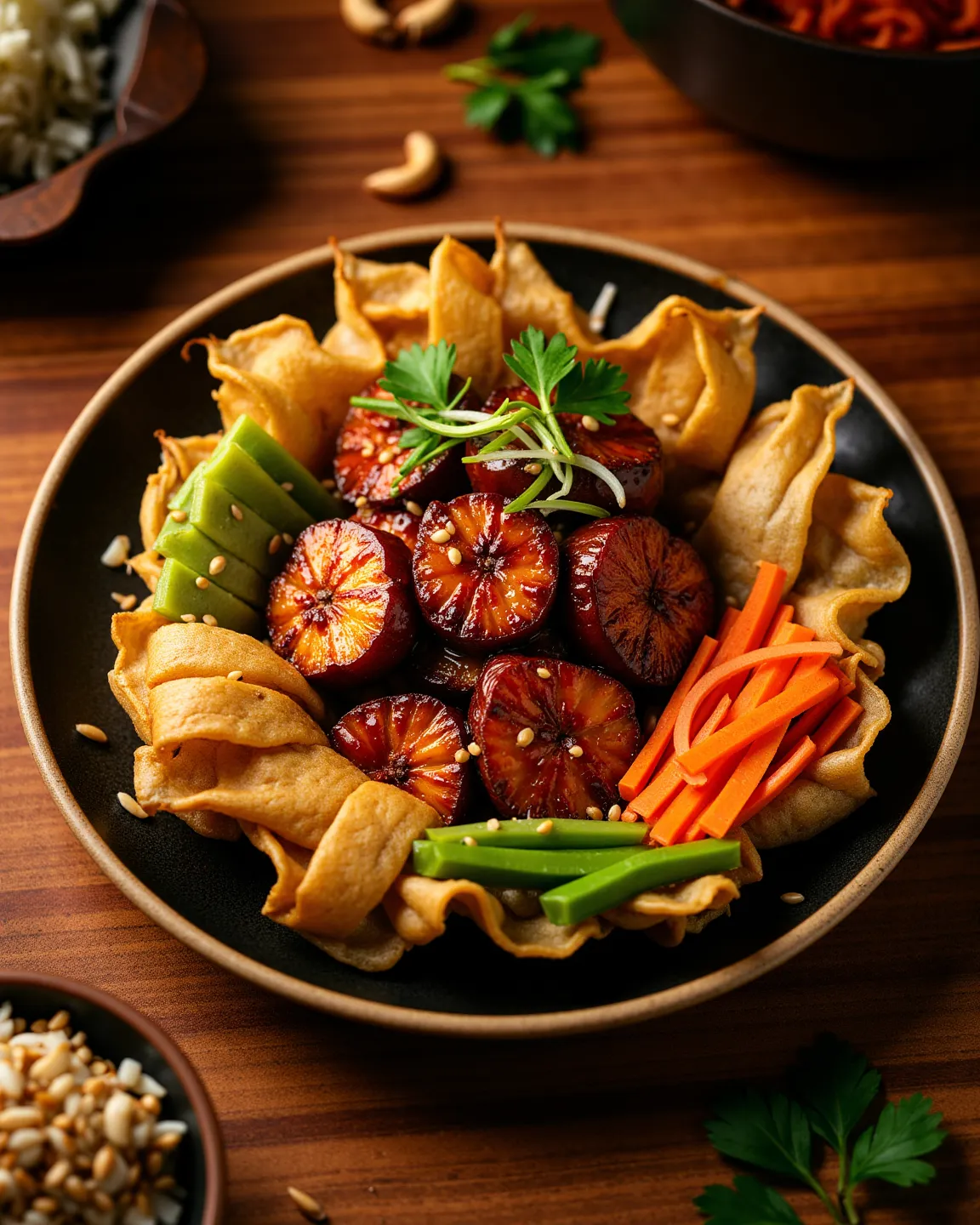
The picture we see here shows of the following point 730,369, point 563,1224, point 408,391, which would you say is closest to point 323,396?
point 408,391

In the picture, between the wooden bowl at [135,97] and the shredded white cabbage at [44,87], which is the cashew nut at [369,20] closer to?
the wooden bowl at [135,97]

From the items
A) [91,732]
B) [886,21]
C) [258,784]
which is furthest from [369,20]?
[258,784]

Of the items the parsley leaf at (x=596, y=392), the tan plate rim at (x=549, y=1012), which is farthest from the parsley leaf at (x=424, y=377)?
the tan plate rim at (x=549, y=1012)

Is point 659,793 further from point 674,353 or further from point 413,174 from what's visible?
point 413,174

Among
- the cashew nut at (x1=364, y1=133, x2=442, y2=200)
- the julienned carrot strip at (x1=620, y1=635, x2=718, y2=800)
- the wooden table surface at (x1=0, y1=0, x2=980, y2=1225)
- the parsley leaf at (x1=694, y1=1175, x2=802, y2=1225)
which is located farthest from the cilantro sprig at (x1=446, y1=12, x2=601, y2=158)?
the parsley leaf at (x1=694, y1=1175, x2=802, y2=1225)

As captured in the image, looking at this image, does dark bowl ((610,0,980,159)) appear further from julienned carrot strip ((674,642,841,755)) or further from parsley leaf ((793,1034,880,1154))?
parsley leaf ((793,1034,880,1154))

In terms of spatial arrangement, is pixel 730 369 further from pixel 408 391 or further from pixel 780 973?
pixel 780 973
